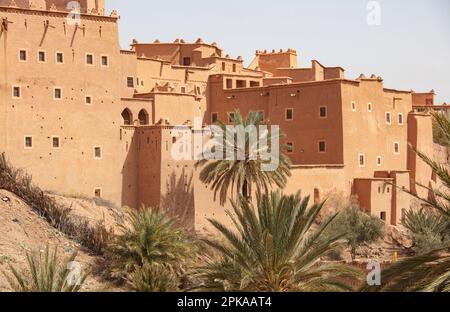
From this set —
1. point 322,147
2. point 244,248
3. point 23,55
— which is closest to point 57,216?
point 23,55

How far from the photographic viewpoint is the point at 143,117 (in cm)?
3094

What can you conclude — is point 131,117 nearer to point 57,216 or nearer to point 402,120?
point 57,216

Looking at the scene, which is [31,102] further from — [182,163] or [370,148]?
[370,148]

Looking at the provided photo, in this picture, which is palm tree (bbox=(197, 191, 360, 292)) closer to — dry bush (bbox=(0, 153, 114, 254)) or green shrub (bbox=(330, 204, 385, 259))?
dry bush (bbox=(0, 153, 114, 254))

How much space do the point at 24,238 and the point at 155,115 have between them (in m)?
11.5

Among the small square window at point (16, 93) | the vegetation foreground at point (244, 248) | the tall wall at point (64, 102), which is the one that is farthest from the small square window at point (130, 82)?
the small square window at point (16, 93)

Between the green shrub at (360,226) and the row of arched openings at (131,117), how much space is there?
878 cm

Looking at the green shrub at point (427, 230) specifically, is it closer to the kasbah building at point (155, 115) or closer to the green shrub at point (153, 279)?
the kasbah building at point (155, 115)

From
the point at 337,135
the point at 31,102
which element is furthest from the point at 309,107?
the point at 31,102

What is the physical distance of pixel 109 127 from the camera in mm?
28391

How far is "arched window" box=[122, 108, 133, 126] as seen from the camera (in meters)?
30.5

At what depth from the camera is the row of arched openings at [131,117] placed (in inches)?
1200

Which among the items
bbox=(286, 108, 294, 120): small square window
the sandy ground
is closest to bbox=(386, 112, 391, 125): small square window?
bbox=(286, 108, 294, 120): small square window

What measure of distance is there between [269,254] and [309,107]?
2283cm
